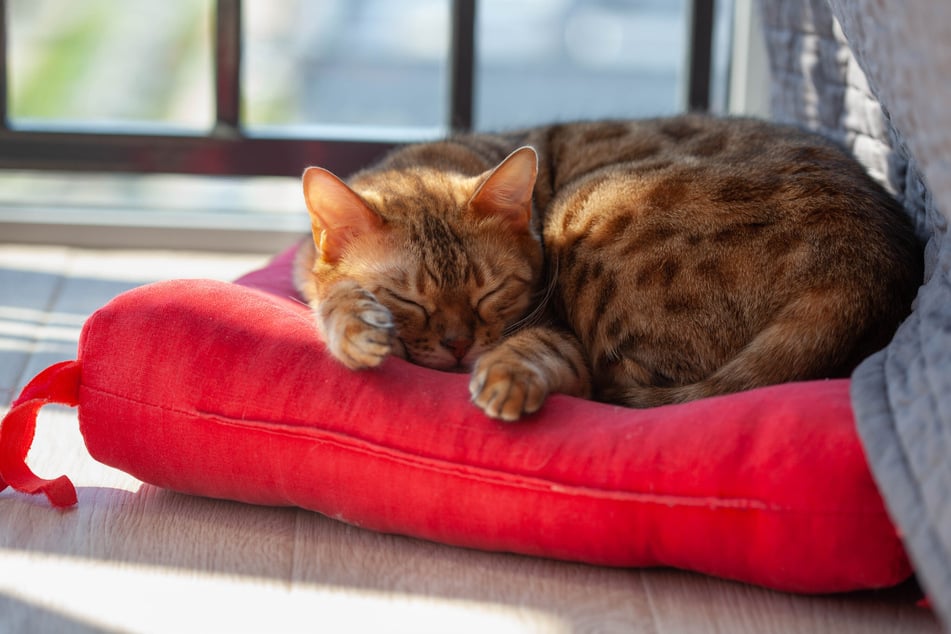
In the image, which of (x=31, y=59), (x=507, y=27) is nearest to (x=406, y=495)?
(x=31, y=59)

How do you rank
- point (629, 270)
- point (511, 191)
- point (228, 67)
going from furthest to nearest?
point (228, 67), point (511, 191), point (629, 270)

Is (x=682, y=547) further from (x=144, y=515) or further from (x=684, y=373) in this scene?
Answer: (x=144, y=515)

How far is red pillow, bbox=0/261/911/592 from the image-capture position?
1438 millimetres

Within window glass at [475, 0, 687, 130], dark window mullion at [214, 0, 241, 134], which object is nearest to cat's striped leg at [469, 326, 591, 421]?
dark window mullion at [214, 0, 241, 134]

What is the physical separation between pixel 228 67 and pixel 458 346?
76.6 inches

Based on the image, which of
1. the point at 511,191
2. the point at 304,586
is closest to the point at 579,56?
the point at 511,191

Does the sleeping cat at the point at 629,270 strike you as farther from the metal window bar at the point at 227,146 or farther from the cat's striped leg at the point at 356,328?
the metal window bar at the point at 227,146

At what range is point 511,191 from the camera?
204 centimetres

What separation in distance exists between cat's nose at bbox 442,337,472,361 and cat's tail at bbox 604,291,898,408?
0.44m

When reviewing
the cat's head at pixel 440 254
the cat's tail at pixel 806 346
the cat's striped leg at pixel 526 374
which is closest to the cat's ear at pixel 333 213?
the cat's head at pixel 440 254

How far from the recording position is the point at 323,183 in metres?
1.91

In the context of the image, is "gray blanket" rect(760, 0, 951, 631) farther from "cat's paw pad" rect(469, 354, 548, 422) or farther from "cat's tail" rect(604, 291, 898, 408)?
"cat's paw pad" rect(469, 354, 548, 422)

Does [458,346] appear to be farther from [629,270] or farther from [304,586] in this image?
[304,586]

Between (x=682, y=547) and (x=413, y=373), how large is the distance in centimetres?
51
